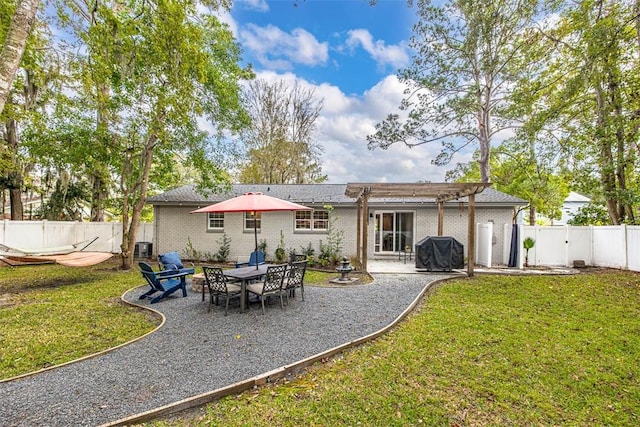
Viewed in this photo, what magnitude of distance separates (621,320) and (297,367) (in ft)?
19.9

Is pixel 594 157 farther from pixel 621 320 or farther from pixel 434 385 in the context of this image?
pixel 434 385

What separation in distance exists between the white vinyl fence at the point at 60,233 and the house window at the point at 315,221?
7.24 metres

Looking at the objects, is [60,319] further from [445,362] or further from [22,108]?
[22,108]

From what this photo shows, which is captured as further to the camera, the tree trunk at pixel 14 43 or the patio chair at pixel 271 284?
the patio chair at pixel 271 284

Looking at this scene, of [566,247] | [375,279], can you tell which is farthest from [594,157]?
[375,279]

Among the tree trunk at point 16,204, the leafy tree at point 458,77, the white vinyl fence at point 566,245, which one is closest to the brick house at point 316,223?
the white vinyl fence at point 566,245

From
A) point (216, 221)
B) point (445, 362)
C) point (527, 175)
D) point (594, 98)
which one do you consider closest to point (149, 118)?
point (216, 221)

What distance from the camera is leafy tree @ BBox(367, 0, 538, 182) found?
13484mm

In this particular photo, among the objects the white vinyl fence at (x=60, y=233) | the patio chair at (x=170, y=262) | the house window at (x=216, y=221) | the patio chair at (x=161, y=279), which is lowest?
the patio chair at (x=161, y=279)

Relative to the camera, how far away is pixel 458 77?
14703mm

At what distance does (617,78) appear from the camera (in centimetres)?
1091

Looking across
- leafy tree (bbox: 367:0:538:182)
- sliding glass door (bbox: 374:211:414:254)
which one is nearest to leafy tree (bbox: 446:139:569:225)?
leafy tree (bbox: 367:0:538:182)

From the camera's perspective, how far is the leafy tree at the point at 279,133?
2195 cm

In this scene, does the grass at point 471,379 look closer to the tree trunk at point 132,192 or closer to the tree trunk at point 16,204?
the tree trunk at point 132,192
